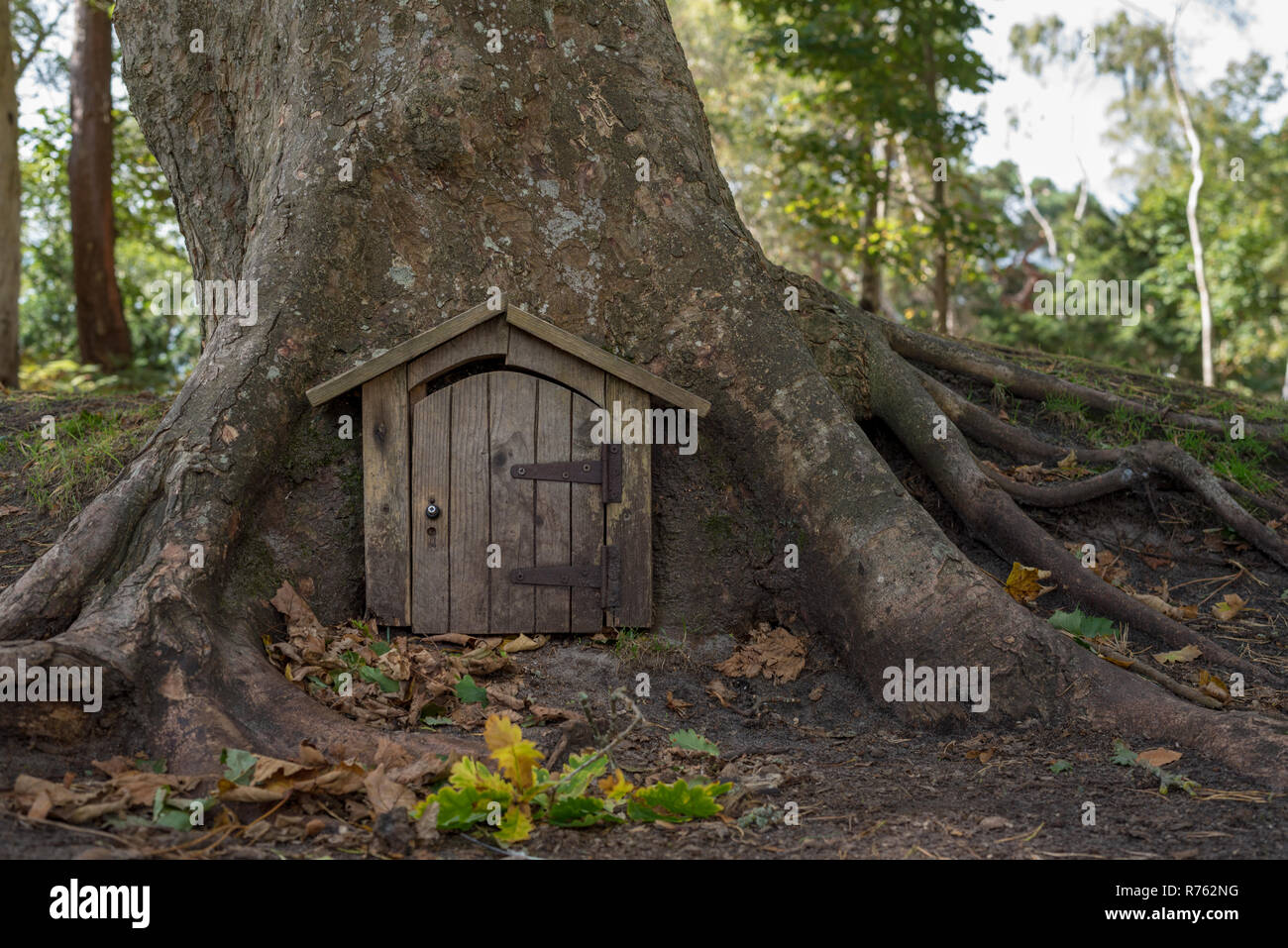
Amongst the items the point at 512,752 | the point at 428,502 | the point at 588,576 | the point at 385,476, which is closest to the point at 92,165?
the point at 385,476

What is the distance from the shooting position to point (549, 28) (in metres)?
5.65

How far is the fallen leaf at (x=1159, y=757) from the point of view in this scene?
4.06 m

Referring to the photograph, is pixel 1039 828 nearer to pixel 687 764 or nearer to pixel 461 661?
pixel 687 764

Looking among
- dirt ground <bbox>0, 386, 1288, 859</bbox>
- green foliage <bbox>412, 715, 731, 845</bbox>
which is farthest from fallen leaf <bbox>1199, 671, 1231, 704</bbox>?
green foliage <bbox>412, 715, 731, 845</bbox>

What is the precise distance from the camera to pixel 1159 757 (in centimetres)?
409

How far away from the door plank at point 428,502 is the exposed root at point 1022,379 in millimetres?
3683

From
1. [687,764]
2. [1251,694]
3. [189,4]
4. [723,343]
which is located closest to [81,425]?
[189,4]

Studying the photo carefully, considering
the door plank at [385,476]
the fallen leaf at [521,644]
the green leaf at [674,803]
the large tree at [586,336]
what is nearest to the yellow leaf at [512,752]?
the green leaf at [674,803]

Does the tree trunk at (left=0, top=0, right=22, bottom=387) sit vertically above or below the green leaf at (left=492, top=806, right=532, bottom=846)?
above

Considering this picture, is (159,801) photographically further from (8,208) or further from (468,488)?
(8,208)

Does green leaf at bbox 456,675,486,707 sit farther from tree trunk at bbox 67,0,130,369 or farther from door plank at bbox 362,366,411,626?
tree trunk at bbox 67,0,130,369

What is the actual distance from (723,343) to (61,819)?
364 cm

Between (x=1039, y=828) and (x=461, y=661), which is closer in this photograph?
(x=1039, y=828)

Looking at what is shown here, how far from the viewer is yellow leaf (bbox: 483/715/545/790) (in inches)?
131
